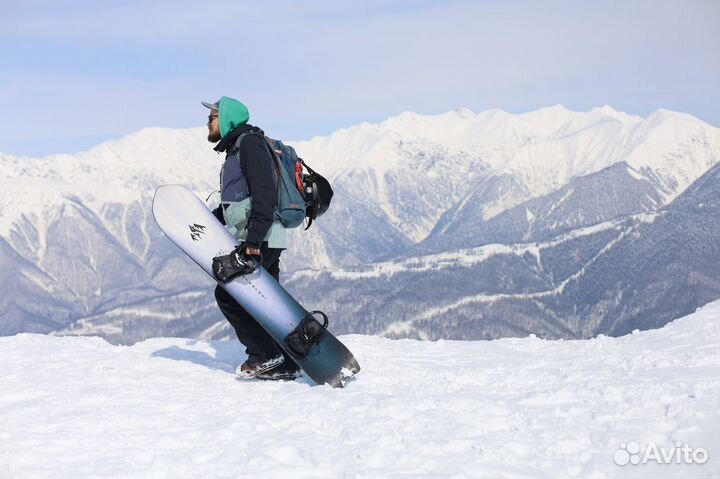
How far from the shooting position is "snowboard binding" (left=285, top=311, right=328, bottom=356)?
9.92 meters

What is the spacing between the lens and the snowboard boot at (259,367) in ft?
34.2

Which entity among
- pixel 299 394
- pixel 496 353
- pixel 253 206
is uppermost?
pixel 253 206

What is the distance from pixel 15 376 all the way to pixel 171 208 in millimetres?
3414

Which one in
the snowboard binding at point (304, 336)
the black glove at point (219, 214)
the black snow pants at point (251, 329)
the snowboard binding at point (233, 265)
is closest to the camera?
the snowboard binding at point (233, 265)

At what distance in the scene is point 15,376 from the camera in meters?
10.7

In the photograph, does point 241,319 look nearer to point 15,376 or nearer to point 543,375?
point 15,376

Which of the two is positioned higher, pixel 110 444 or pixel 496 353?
pixel 110 444

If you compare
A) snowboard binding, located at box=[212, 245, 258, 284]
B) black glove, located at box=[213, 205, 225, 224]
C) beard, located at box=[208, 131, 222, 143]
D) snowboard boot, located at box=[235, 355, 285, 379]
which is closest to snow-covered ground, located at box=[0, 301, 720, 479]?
snowboard boot, located at box=[235, 355, 285, 379]

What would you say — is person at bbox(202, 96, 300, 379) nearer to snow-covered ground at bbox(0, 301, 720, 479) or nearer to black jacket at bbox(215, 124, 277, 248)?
black jacket at bbox(215, 124, 277, 248)

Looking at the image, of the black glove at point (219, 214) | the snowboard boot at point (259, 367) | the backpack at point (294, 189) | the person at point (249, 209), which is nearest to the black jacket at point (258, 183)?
the person at point (249, 209)

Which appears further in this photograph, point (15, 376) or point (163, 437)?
point (15, 376)

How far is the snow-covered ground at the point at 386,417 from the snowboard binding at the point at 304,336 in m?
0.51

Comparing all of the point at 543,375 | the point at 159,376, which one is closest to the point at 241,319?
the point at 159,376

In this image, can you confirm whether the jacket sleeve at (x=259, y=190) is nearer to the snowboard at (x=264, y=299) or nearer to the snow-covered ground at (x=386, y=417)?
the snowboard at (x=264, y=299)
